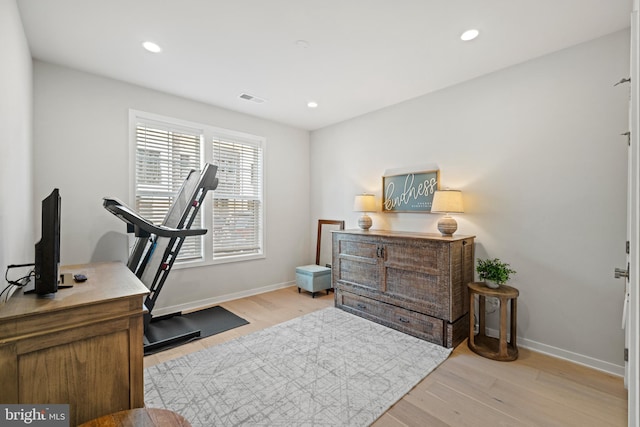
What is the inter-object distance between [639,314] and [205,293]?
3980mm

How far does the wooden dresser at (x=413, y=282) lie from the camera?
269 cm

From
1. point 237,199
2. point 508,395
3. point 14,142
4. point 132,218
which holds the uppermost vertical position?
point 14,142

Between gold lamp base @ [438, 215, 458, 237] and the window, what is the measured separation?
2661mm

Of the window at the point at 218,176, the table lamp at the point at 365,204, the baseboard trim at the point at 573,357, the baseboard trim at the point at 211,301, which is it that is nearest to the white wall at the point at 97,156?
the baseboard trim at the point at 211,301

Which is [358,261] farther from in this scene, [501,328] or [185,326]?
[185,326]

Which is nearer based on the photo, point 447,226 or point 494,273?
point 494,273

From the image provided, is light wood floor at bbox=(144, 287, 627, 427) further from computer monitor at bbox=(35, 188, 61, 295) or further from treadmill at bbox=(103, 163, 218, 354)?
computer monitor at bbox=(35, 188, 61, 295)

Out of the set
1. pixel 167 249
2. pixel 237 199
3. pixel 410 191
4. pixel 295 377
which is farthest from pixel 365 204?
pixel 167 249

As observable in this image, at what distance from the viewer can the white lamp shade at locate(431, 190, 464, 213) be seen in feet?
9.66

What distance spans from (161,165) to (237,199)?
1.10 m

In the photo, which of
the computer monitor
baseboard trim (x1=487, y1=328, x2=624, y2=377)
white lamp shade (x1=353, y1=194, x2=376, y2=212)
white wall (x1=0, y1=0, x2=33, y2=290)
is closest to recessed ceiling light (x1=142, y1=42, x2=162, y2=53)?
white wall (x1=0, y1=0, x2=33, y2=290)

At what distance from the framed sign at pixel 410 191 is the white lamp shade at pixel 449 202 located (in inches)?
13.9

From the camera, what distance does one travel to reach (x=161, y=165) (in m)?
3.47

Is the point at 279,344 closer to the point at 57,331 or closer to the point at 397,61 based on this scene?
the point at 57,331
